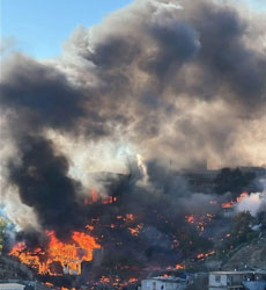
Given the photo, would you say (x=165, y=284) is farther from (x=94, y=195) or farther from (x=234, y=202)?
(x=234, y=202)

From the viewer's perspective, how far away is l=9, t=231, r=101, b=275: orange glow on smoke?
76.5 m

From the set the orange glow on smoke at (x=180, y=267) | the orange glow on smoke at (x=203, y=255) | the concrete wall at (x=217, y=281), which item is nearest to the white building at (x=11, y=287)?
the concrete wall at (x=217, y=281)

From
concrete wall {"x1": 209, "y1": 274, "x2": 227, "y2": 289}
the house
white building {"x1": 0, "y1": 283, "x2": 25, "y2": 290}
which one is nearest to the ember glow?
the house

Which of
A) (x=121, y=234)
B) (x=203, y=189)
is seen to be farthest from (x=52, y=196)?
(x=203, y=189)

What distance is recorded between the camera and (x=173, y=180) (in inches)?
4090

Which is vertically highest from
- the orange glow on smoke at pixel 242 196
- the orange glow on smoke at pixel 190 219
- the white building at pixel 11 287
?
the orange glow on smoke at pixel 242 196

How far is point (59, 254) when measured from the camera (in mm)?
78312

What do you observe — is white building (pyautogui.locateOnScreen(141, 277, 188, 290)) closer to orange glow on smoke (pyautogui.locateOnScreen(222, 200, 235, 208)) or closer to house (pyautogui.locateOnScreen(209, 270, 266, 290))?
→ house (pyautogui.locateOnScreen(209, 270, 266, 290))

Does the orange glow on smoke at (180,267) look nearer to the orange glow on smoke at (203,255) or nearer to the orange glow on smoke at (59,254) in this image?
the orange glow on smoke at (203,255)

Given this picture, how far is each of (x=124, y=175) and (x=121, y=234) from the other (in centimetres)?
1513

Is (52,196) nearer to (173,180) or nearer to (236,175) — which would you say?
(173,180)

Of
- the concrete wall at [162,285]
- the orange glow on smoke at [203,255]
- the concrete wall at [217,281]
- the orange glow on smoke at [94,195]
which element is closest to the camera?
the concrete wall at [217,281]

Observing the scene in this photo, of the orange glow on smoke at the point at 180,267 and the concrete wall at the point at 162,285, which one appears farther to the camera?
the orange glow on smoke at the point at 180,267

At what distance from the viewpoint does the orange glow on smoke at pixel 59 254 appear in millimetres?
76500
